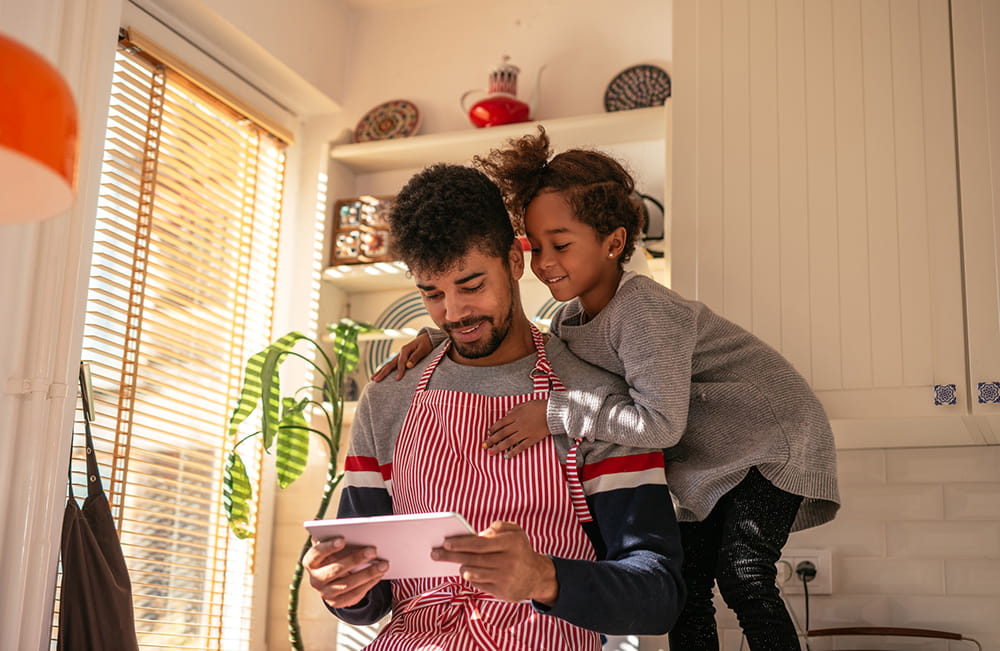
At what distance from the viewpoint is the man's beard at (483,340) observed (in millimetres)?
1817

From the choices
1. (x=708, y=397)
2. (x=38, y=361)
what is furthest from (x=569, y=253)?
(x=38, y=361)

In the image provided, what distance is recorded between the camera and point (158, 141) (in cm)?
287

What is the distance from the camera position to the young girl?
1742mm

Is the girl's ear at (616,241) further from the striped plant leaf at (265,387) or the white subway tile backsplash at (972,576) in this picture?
the white subway tile backsplash at (972,576)

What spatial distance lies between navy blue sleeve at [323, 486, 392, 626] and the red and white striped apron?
23 millimetres

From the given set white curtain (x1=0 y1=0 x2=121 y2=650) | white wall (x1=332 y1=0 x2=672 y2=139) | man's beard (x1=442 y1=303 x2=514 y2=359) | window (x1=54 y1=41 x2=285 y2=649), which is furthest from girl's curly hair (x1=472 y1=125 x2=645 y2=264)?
white wall (x1=332 y1=0 x2=672 y2=139)

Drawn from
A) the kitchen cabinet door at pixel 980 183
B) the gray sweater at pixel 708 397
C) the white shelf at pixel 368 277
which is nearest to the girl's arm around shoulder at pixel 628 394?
the gray sweater at pixel 708 397

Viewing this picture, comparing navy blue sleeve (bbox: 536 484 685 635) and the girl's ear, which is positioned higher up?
the girl's ear

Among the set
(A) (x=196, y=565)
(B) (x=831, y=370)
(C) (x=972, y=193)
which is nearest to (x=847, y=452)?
(B) (x=831, y=370)

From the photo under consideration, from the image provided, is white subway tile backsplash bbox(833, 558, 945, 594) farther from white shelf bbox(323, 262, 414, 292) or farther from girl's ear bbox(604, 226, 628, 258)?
white shelf bbox(323, 262, 414, 292)

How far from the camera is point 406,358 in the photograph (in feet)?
6.45

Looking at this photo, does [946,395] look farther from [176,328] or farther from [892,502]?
[176,328]

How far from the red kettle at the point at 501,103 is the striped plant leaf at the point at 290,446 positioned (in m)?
1.02

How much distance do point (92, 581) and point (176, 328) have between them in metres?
0.88
